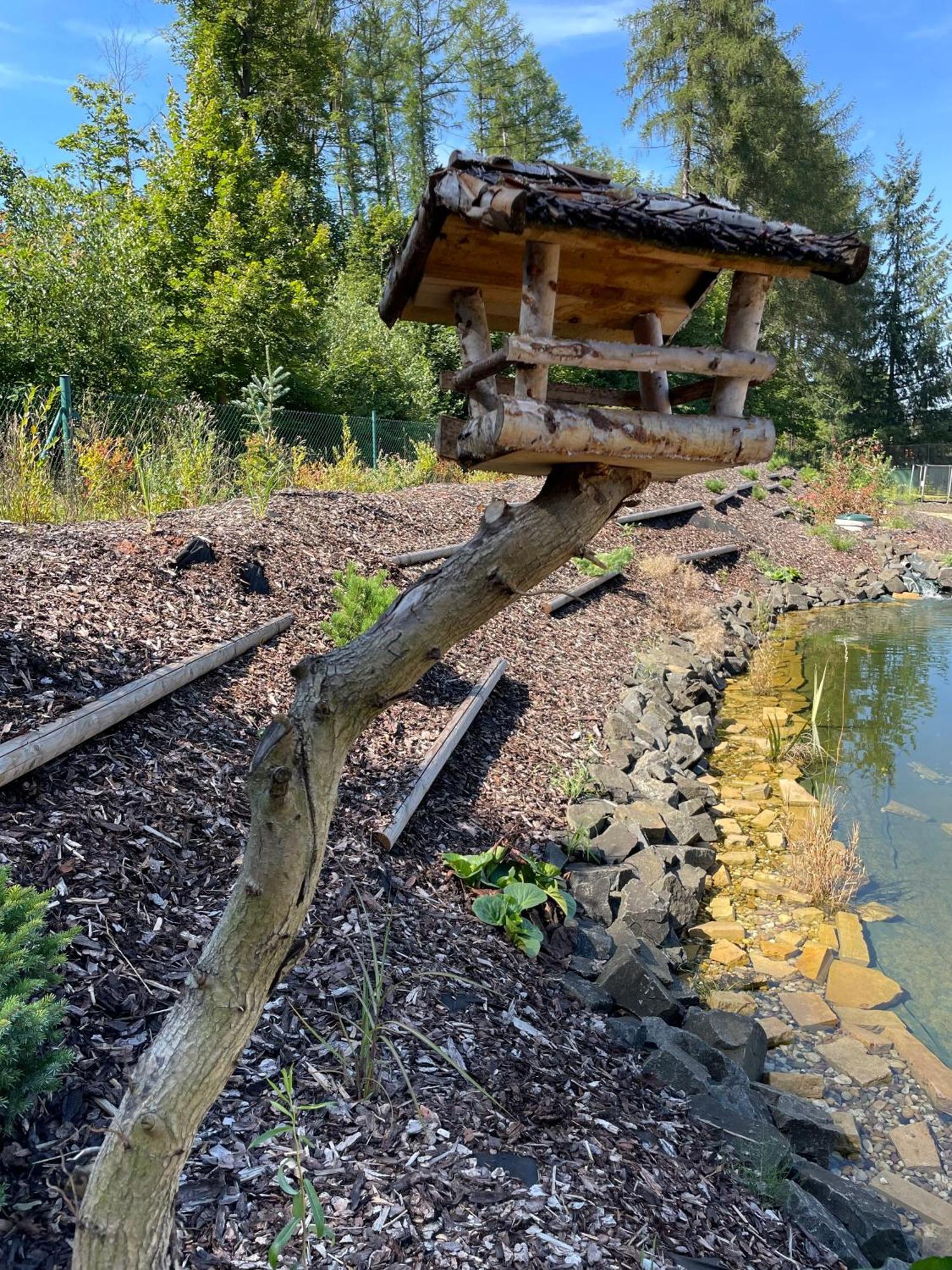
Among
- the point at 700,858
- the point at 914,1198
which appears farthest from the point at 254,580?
the point at 914,1198

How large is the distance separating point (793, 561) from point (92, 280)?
42.1 ft

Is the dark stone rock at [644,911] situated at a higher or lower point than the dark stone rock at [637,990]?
lower

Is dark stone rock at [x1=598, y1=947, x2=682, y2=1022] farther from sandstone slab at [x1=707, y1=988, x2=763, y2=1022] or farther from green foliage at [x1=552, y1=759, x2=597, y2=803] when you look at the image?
green foliage at [x1=552, y1=759, x2=597, y2=803]

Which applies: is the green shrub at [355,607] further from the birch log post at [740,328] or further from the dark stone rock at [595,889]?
the birch log post at [740,328]

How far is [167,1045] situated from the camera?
147 cm

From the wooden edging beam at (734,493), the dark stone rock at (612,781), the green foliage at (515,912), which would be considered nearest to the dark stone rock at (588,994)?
the green foliage at (515,912)

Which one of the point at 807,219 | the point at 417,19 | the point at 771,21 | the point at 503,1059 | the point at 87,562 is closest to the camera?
the point at 503,1059

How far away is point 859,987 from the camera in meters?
4.36

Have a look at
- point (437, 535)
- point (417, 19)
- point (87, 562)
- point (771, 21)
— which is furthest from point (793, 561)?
point (417, 19)

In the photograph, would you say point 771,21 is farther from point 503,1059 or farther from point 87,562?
point 503,1059

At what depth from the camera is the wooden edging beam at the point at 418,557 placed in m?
7.22

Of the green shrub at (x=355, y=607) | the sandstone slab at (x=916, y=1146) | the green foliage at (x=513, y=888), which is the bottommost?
the sandstone slab at (x=916, y=1146)

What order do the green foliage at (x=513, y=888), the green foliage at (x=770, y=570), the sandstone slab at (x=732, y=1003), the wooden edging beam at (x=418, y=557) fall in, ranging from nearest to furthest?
the green foliage at (x=513, y=888) → the sandstone slab at (x=732, y=1003) → the wooden edging beam at (x=418, y=557) → the green foliage at (x=770, y=570)

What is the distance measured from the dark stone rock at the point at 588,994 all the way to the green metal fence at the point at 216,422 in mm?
6863
